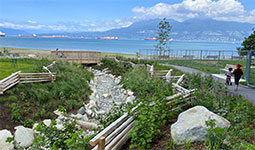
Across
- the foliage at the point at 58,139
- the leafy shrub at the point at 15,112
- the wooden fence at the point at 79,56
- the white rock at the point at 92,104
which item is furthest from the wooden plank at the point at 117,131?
the wooden fence at the point at 79,56

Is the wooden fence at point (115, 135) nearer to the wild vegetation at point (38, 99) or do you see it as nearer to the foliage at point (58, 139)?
the foliage at point (58, 139)

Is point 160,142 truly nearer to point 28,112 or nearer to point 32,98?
point 28,112

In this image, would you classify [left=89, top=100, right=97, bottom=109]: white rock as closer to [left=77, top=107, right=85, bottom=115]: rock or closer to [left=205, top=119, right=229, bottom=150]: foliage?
[left=77, top=107, right=85, bottom=115]: rock

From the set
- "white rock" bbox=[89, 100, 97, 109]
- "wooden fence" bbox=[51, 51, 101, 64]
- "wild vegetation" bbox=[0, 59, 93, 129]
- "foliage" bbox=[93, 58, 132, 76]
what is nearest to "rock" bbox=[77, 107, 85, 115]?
"wild vegetation" bbox=[0, 59, 93, 129]

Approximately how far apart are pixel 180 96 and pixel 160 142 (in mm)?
1611

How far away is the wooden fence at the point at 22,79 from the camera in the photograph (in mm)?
7838

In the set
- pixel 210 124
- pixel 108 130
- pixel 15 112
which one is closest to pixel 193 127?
pixel 210 124

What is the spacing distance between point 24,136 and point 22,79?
3838 millimetres

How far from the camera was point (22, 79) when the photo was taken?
353 inches

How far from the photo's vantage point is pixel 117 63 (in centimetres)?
2025

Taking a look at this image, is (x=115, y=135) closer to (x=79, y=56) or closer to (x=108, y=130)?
(x=108, y=130)

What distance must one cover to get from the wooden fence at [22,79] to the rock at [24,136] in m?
2.41

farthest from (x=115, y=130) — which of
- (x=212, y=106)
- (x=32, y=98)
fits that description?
(x=32, y=98)

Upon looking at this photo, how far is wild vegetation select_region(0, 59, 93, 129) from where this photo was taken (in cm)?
693
